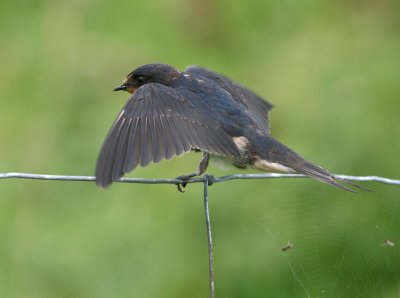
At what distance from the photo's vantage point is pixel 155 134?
3.59 meters

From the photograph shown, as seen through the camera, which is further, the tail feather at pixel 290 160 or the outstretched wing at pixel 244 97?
the outstretched wing at pixel 244 97

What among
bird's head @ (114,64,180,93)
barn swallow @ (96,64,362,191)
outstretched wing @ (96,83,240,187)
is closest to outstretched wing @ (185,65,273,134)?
barn swallow @ (96,64,362,191)

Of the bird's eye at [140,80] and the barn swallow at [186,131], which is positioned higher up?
the bird's eye at [140,80]

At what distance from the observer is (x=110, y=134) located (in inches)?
139

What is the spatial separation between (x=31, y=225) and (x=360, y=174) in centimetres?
175

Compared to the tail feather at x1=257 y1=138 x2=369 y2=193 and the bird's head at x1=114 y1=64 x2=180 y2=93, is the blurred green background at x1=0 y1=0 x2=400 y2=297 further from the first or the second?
the bird's head at x1=114 y1=64 x2=180 y2=93

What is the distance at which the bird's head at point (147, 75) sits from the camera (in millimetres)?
4426

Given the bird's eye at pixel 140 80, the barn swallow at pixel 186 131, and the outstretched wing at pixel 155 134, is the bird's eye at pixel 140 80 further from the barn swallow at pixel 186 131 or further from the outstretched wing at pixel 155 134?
the outstretched wing at pixel 155 134

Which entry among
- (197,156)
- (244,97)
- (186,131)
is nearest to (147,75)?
(244,97)

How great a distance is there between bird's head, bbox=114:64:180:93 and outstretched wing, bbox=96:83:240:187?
479 millimetres

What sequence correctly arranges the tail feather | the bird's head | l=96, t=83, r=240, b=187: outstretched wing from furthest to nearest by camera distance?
the bird's head → the tail feather → l=96, t=83, r=240, b=187: outstretched wing

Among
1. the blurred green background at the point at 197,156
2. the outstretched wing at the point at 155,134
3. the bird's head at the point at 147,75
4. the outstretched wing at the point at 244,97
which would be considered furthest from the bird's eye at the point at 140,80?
the blurred green background at the point at 197,156

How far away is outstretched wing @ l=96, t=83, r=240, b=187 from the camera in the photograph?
338 cm

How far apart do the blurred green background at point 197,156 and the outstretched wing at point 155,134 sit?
0.93 m
